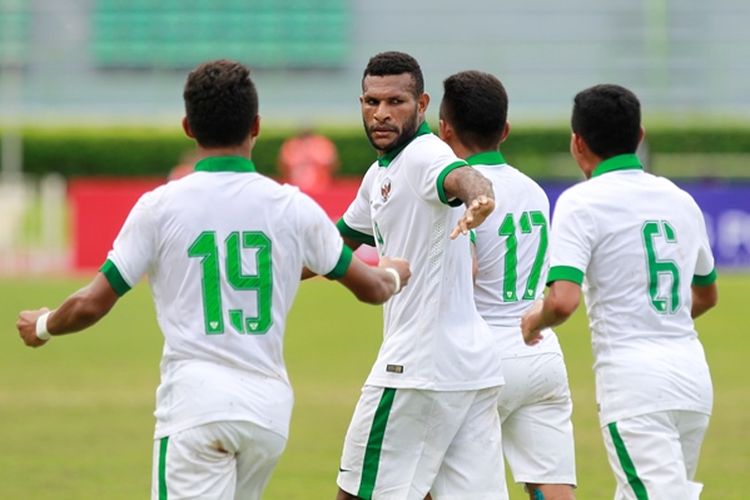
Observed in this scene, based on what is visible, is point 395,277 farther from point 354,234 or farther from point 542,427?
point 542,427

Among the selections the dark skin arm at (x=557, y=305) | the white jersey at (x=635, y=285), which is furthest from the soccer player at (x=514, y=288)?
the dark skin arm at (x=557, y=305)

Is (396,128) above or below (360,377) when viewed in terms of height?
above

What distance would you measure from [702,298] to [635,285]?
0.76 m

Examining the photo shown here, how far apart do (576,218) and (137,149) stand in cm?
3431

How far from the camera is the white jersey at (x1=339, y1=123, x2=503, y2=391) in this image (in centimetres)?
673

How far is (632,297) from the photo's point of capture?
6.87 metres

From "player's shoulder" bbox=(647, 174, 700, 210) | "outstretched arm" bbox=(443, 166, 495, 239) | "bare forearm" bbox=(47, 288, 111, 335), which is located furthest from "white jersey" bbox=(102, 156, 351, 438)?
"player's shoulder" bbox=(647, 174, 700, 210)

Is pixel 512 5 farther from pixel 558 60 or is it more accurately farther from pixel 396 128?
pixel 396 128

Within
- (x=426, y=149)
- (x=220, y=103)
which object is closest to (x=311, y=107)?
(x=426, y=149)

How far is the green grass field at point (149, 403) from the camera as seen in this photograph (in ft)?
35.2

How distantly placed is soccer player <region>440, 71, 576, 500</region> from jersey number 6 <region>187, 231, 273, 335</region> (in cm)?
167

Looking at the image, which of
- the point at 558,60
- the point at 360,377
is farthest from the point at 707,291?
the point at 558,60

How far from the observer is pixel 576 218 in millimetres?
6840

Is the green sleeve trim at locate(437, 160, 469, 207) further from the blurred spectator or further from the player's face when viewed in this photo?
the blurred spectator
